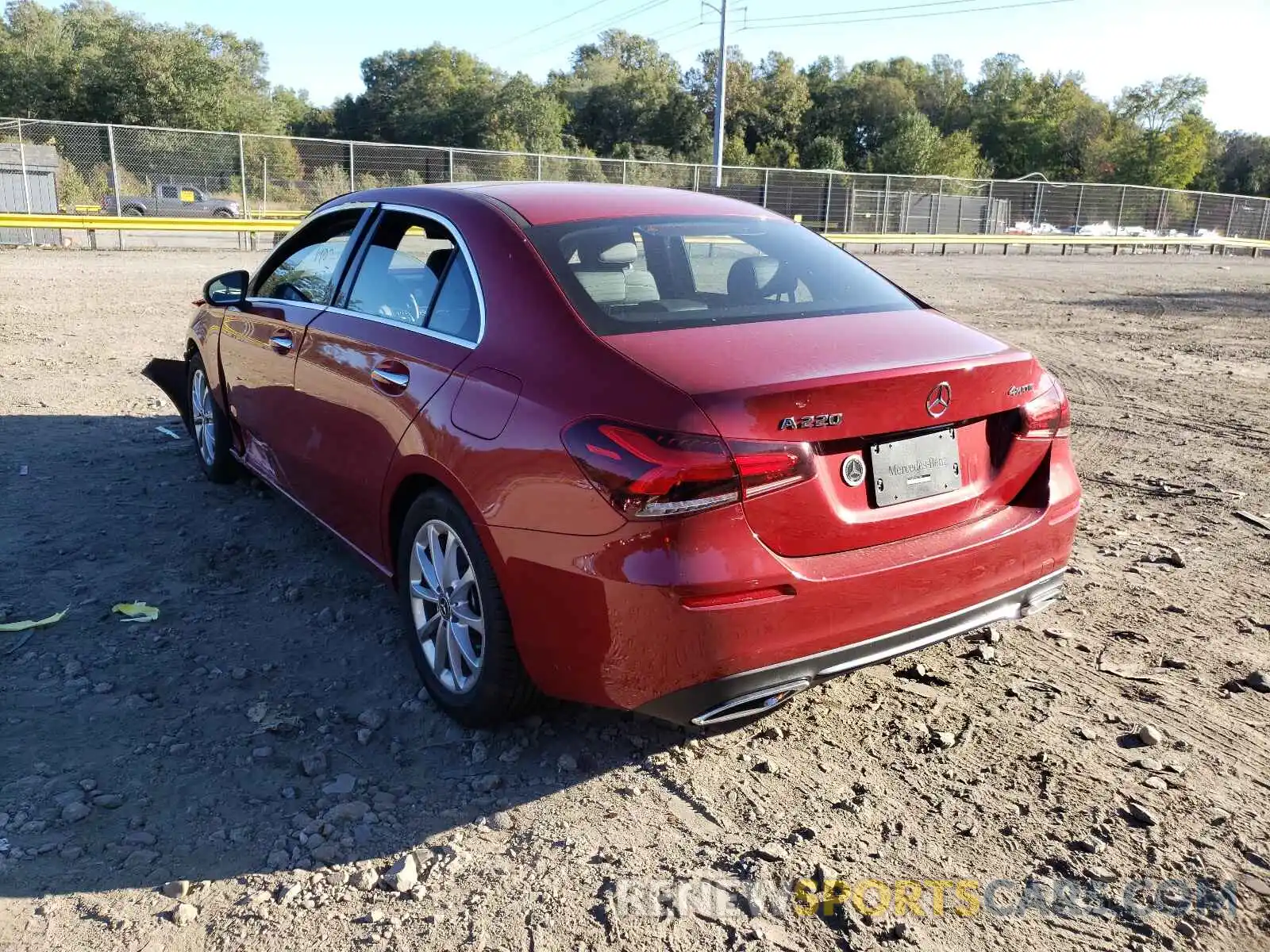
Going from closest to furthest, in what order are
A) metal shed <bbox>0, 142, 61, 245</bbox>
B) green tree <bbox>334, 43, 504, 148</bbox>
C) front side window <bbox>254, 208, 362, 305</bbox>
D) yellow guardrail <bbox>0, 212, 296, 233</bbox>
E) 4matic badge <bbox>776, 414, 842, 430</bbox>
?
4matic badge <bbox>776, 414, 842, 430</bbox> → front side window <bbox>254, 208, 362, 305</bbox> → yellow guardrail <bbox>0, 212, 296, 233</bbox> → metal shed <bbox>0, 142, 61, 245</bbox> → green tree <bbox>334, 43, 504, 148</bbox>

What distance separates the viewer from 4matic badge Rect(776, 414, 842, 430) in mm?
2619

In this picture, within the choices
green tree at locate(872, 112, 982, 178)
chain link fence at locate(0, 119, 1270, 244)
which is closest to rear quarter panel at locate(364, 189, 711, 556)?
chain link fence at locate(0, 119, 1270, 244)

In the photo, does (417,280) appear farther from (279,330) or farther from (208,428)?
(208,428)

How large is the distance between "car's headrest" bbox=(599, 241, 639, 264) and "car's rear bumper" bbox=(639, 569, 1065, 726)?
1444 millimetres

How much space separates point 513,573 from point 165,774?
122 centimetres

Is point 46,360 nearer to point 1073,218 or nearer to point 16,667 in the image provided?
point 16,667

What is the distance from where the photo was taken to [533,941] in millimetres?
2418

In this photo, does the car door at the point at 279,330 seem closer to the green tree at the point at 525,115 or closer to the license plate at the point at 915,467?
the license plate at the point at 915,467

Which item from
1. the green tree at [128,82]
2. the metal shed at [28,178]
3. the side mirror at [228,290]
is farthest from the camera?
the green tree at [128,82]

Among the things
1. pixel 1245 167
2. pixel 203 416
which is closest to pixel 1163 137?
pixel 1245 167

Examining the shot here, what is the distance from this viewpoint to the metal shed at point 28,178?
22938mm

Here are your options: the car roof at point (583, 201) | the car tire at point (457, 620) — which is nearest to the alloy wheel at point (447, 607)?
the car tire at point (457, 620)

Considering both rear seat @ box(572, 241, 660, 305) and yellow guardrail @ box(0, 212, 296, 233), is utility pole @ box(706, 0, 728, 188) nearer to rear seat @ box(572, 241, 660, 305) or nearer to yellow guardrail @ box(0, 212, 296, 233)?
yellow guardrail @ box(0, 212, 296, 233)

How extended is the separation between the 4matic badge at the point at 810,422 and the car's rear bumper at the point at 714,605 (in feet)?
0.83
